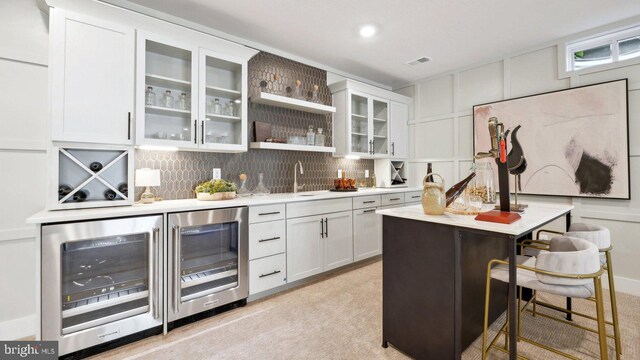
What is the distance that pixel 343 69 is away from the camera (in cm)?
428

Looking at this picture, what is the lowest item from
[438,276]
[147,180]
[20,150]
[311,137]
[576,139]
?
[438,276]

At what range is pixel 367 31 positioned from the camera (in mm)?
3121

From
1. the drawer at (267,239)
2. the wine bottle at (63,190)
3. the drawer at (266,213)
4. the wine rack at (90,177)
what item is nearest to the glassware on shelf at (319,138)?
the drawer at (266,213)

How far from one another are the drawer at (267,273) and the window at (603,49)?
399cm

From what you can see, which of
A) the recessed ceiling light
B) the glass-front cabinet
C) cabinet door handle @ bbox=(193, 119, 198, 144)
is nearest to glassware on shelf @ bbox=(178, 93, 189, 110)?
cabinet door handle @ bbox=(193, 119, 198, 144)

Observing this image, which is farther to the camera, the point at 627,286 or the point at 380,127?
the point at 380,127

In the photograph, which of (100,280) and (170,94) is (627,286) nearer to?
(100,280)

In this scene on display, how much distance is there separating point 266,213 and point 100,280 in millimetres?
1359

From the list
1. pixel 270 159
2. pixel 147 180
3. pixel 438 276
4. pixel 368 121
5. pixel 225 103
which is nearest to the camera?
pixel 438 276

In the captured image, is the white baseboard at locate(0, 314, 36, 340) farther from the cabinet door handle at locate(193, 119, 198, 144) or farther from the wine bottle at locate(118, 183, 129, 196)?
the cabinet door handle at locate(193, 119, 198, 144)

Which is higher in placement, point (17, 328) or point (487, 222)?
point (487, 222)

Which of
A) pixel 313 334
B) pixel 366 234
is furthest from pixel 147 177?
pixel 366 234

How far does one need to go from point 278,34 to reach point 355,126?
1.74m

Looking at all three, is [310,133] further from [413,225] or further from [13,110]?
[13,110]
